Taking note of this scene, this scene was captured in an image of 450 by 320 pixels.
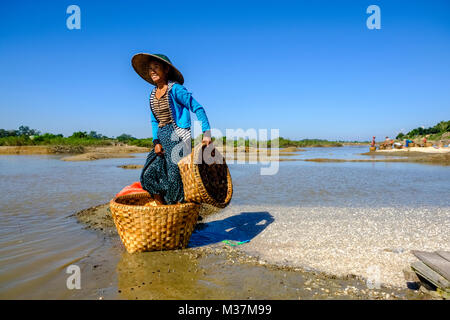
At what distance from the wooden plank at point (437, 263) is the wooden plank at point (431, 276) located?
0.03 metres

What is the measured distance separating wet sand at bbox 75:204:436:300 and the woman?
2.56 ft

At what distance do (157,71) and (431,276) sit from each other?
10.7ft

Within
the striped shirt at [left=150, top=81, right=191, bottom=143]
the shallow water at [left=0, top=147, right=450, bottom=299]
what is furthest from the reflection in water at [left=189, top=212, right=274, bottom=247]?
the striped shirt at [left=150, top=81, right=191, bottom=143]

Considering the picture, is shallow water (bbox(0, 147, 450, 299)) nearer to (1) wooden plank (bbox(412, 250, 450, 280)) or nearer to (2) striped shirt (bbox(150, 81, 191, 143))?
(2) striped shirt (bbox(150, 81, 191, 143))


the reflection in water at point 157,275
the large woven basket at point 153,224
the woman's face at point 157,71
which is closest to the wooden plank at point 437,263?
the reflection in water at point 157,275

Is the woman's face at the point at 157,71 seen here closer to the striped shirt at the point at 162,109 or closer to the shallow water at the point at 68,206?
the striped shirt at the point at 162,109

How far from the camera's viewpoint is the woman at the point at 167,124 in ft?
10.9

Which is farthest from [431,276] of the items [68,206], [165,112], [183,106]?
[68,206]

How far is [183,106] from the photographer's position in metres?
3.44

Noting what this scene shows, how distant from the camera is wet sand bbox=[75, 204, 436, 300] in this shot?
2291mm

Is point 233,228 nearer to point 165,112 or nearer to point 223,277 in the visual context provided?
point 223,277
